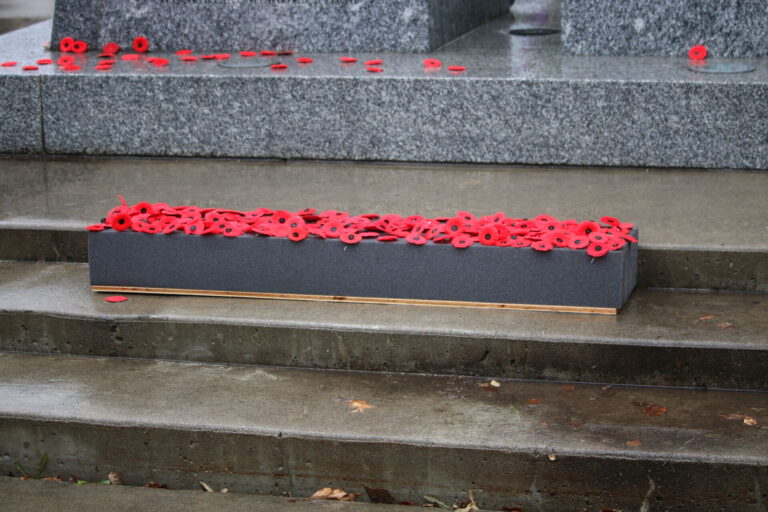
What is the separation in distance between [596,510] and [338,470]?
0.89 m

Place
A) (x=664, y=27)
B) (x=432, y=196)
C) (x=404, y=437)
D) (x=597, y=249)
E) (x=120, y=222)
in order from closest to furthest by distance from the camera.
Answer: (x=404, y=437) < (x=597, y=249) < (x=120, y=222) < (x=432, y=196) < (x=664, y=27)

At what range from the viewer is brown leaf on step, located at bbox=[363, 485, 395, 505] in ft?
12.6

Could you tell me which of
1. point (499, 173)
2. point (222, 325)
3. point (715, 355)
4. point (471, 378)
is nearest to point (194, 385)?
point (222, 325)

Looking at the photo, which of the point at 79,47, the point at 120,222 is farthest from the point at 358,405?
the point at 79,47

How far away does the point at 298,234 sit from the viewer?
4.41m

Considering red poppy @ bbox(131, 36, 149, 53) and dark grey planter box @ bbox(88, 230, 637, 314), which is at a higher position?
red poppy @ bbox(131, 36, 149, 53)

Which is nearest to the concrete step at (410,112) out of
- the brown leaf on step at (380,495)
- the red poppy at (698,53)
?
A: the red poppy at (698,53)

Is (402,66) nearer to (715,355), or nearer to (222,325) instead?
(222,325)

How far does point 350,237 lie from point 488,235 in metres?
0.55

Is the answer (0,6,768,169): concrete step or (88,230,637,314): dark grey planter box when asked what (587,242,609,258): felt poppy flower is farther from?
(0,6,768,169): concrete step

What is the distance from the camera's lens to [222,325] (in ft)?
14.3

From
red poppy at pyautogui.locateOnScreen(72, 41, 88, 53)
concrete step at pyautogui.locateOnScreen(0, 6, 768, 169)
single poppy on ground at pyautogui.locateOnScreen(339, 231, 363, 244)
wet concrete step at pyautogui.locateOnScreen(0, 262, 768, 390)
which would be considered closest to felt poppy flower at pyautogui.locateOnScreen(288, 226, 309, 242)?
single poppy on ground at pyautogui.locateOnScreen(339, 231, 363, 244)

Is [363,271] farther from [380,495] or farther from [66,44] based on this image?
[66,44]

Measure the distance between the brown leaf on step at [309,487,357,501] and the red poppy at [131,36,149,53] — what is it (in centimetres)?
418
